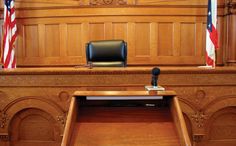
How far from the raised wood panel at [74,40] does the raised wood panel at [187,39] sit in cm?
185

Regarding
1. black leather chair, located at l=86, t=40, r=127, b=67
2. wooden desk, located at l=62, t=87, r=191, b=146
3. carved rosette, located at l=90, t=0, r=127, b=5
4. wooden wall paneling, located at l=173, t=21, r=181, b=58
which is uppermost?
carved rosette, located at l=90, t=0, r=127, b=5

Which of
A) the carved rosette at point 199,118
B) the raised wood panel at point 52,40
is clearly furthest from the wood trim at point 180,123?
the raised wood panel at point 52,40

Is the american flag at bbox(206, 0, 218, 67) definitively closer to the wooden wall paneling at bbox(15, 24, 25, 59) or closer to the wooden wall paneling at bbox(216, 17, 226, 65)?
the wooden wall paneling at bbox(216, 17, 226, 65)

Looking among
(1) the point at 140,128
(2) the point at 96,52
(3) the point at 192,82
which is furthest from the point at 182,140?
(2) the point at 96,52

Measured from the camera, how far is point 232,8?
13.6ft

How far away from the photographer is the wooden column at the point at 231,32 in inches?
163

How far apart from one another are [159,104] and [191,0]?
3.47 metres

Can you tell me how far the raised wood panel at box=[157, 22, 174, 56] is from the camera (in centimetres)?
434

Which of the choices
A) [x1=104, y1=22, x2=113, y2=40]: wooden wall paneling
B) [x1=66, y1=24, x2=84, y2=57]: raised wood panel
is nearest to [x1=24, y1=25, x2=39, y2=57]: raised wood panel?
[x1=66, y1=24, x2=84, y2=57]: raised wood panel

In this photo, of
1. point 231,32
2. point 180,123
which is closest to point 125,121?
point 180,123

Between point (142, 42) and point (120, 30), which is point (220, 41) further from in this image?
point (120, 30)

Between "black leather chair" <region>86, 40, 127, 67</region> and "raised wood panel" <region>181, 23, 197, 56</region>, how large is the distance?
63.2 inches

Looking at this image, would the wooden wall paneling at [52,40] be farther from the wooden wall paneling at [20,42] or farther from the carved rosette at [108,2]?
the carved rosette at [108,2]

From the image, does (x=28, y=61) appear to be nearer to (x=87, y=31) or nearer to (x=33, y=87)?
(x=87, y=31)
